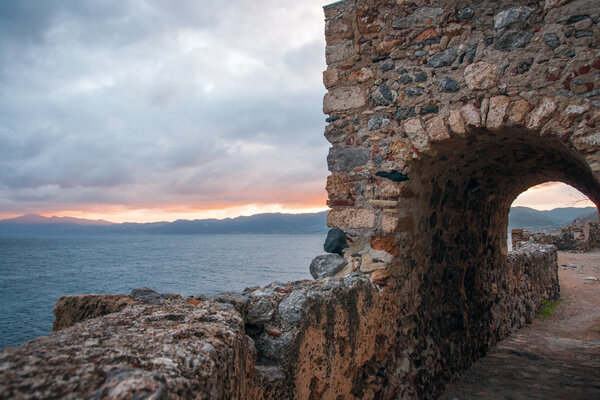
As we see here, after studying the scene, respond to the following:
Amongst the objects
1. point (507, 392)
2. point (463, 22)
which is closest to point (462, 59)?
point (463, 22)

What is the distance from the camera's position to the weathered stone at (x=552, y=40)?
9.49 feet

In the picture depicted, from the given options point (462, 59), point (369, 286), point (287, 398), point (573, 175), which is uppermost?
point (462, 59)

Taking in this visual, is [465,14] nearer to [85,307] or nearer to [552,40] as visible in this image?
[552,40]

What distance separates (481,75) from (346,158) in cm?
136

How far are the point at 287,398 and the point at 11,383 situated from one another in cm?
142

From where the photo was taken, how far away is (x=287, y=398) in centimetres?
201

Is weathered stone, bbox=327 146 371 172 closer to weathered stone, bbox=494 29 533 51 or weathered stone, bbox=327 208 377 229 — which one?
weathered stone, bbox=327 208 377 229

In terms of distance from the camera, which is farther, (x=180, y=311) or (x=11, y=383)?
(x=180, y=311)

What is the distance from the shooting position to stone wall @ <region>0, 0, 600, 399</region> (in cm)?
217

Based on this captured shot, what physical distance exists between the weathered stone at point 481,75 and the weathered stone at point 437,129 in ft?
1.17

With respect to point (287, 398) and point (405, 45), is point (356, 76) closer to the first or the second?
point (405, 45)

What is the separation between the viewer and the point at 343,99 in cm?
382

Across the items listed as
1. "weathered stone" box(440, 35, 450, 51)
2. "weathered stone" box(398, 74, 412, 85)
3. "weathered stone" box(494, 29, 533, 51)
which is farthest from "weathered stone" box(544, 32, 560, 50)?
"weathered stone" box(398, 74, 412, 85)

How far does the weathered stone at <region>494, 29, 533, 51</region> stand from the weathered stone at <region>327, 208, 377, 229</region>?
1.74m
